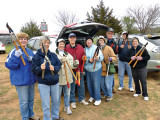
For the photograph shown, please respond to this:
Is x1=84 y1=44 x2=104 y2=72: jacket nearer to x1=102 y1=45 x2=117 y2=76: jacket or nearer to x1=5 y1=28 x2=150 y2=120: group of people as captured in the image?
x1=5 y1=28 x2=150 y2=120: group of people

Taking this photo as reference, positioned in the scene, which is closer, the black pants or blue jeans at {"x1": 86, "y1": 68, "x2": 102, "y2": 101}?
blue jeans at {"x1": 86, "y1": 68, "x2": 102, "y2": 101}

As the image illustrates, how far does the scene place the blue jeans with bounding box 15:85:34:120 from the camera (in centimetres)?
245

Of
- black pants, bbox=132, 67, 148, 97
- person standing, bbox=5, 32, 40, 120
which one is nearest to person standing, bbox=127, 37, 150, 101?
→ black pants, bbox=132, 67, 148, 97

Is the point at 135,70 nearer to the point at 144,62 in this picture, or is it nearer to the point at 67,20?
the point at 144,62

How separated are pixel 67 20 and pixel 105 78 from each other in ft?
94.5

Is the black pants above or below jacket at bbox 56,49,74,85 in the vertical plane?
below

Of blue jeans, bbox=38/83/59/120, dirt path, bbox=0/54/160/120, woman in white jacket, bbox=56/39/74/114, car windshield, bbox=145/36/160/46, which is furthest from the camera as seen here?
car windshield, bbox=145/36/160/46

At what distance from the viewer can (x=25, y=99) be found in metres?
2.49

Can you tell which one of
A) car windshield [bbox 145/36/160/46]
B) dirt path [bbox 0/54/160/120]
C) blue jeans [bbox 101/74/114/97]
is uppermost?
car windshield [bbox 145/36/160/46]

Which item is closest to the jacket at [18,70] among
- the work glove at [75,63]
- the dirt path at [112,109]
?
the work glove at [75,63]

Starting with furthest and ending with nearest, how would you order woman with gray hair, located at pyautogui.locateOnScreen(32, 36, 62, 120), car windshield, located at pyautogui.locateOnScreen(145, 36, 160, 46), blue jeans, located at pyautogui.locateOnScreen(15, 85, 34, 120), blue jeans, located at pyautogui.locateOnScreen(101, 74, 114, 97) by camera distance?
car windshield, located at pyautogui.locateOnScreen(145, 36, 160, 46) → blue jeans, located at pyautogui.locateOnScreen(101, 74, 114, 97) → blue jeans, located at pyautogui.locateOnScreen(15, 85, 34, 120) → woman with gray hair, located at pyautogui.locateOnScreen(32, 36, 62, 120)

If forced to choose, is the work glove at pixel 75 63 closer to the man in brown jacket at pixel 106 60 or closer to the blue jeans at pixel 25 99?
the man in brown jacket at pixel 106 60

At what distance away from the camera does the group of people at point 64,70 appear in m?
2.29

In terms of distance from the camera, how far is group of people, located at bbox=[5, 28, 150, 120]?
7.52 feet
